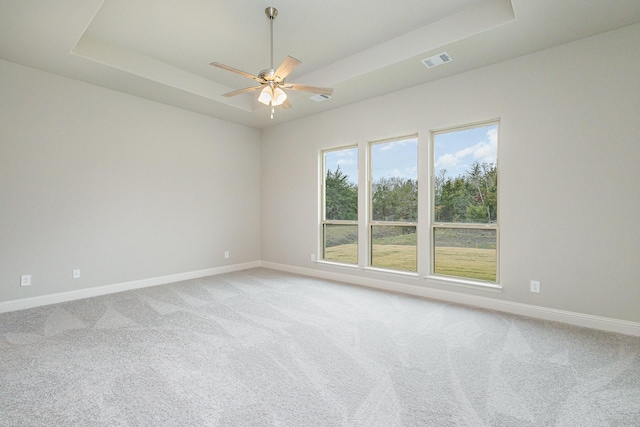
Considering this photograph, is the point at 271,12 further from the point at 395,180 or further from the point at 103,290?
the point at 103,290

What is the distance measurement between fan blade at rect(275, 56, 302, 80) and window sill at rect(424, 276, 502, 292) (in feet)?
10.4

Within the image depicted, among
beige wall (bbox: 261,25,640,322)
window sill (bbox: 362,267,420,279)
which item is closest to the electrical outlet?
beige wall (bbox: 261,25,640,322)

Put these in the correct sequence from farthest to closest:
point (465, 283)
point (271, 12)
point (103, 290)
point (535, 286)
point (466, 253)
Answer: point (103, 290), point (466, 253), point (465, 283), point (535, 286), point (271, 12)

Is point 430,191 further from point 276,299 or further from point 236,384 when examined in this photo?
point 236,384

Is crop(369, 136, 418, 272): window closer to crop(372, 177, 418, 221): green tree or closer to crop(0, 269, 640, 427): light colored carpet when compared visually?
crop(372, 177, 418, 221): green tree

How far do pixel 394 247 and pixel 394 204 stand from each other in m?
0.67

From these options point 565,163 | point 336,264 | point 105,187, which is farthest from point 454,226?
point 105,187

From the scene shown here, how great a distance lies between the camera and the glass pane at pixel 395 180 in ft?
14.7

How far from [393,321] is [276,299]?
1.61m

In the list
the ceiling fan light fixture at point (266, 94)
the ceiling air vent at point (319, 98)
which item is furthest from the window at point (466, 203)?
the ceiling fan light fixture at point (266, 94)

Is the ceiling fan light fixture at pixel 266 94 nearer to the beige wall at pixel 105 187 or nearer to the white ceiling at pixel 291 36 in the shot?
the white ceiling at pixel 291 36

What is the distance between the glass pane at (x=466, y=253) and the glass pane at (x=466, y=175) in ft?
0.60

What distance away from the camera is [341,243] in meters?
5.33

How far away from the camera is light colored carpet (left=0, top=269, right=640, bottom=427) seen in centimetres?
176
